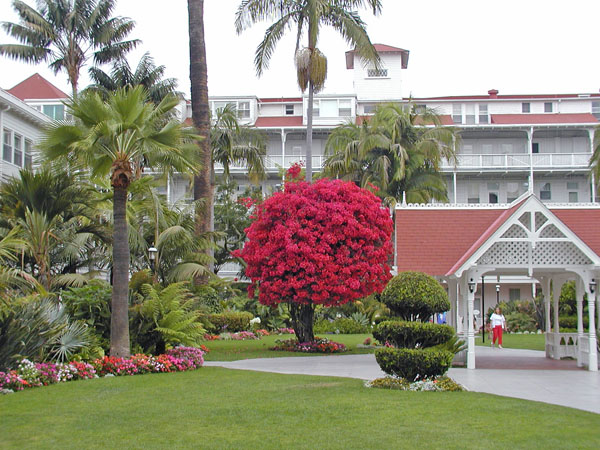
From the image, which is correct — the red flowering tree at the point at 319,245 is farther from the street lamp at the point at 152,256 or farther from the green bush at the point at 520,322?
the green bush at the point at 520,322

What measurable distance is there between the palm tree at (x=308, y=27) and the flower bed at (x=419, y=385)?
558 inches

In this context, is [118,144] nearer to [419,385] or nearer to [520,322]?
[419,385]

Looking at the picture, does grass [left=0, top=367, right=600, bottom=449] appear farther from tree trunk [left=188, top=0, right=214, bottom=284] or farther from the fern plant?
tree trunk [left=188, top=0, right=214, bottom=284]

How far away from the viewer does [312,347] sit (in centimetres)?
2284

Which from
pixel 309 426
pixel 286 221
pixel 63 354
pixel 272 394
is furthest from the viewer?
pixel 286 221

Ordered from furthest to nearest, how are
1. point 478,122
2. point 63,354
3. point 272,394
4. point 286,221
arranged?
point 478,122 → point 286,221 → point 63,354 → point 272,394

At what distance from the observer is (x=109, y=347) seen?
16781 millimetres

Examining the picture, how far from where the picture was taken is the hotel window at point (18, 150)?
3088 centimetres

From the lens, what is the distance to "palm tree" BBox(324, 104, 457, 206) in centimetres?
3406

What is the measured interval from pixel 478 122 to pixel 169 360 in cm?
3980

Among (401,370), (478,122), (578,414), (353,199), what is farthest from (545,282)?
(478,122)

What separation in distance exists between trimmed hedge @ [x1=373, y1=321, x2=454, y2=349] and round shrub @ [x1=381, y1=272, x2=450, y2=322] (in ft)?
1.13

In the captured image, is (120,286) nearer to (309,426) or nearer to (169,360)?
(169,360)

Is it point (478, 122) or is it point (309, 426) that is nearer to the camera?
point (309, 426)
